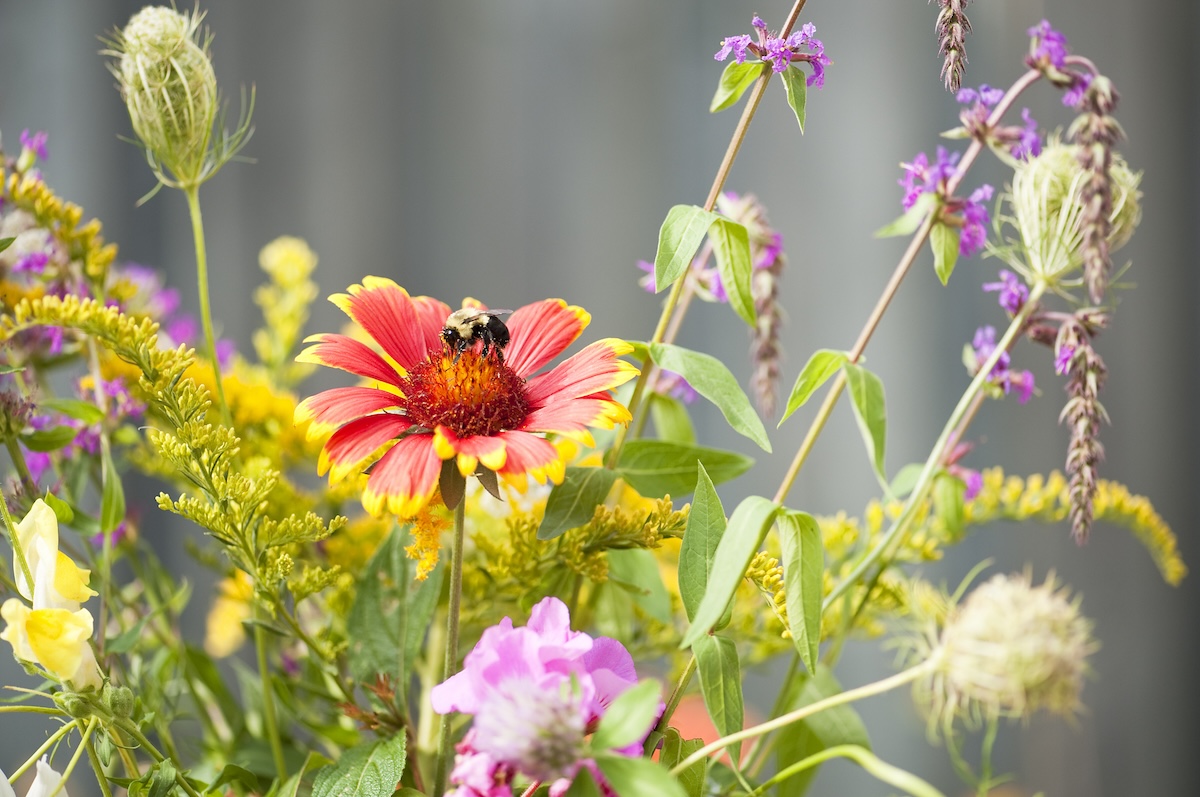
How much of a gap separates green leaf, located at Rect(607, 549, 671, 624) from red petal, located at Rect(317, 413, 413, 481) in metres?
0.11

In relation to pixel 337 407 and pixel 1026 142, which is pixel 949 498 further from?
pixel 337 407

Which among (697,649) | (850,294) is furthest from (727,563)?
(850,294)

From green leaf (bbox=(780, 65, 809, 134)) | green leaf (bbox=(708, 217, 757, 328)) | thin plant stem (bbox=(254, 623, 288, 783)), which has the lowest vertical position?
thin plant stem (bbox=(254, 623, 288, 783))

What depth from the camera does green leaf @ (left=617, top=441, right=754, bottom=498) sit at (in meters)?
0.34

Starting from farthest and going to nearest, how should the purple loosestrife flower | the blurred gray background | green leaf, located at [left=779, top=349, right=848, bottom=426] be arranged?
the blurred gray background < green leaf, located at [left=779, top=349, right=848, bottom=426] < the purple loosestrife flower

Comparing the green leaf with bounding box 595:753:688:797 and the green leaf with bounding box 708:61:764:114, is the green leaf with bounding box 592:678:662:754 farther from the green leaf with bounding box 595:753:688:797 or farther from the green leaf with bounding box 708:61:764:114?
the green leaf with bounding box 708:61:764:114

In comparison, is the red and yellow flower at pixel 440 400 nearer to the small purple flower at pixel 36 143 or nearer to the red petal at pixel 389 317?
the red petal at pixel 389 317

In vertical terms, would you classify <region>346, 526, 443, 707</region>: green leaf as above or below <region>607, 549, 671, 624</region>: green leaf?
below

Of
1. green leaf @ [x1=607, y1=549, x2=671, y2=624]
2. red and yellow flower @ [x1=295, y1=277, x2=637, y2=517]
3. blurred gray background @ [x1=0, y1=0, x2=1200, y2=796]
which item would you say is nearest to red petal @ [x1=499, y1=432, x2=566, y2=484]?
red and yellow flower @ [x1=295, y1=277, x2=637, y2=517]

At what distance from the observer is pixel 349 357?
0.99 ft

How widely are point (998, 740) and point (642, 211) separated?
79 centimetres

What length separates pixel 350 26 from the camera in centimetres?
119

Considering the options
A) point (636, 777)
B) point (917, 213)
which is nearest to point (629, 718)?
point (636, 777)

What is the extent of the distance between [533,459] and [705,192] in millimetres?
998
